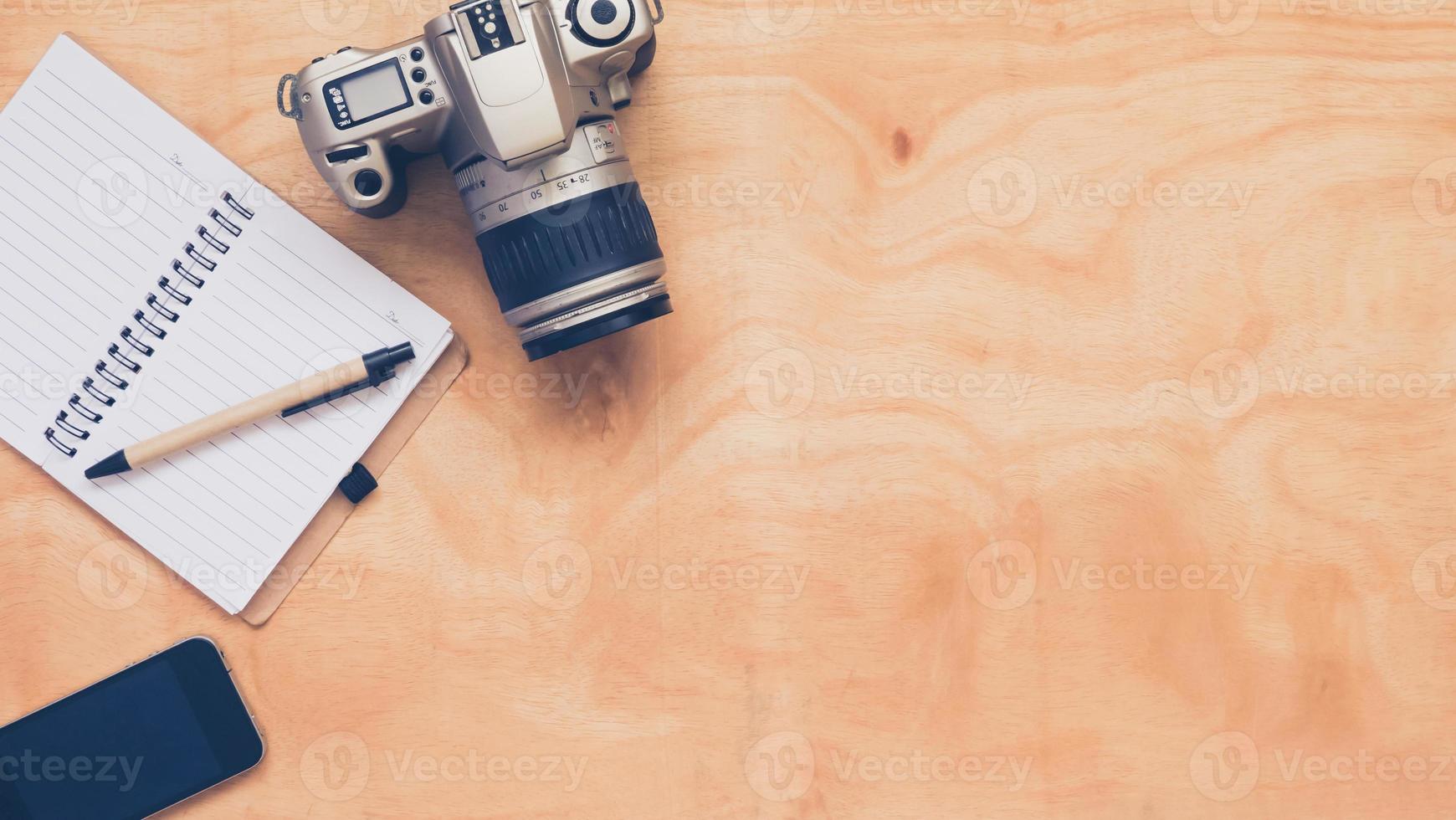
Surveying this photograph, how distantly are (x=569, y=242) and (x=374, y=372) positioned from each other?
0.19 meters

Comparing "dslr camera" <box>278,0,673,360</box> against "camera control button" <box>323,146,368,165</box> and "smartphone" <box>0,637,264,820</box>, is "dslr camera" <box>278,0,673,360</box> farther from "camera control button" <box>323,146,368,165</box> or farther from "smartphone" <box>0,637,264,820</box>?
"smartphone" <box>0,637,264,820</box>

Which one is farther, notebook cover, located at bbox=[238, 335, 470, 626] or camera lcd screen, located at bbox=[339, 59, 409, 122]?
notebook cover, located at bbox=[238, 335, 470, 626]

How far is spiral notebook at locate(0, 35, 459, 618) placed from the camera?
2.11ft

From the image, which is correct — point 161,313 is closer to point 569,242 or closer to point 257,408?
point 257,408

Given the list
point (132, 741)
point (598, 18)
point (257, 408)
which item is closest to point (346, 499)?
point (257, 408)

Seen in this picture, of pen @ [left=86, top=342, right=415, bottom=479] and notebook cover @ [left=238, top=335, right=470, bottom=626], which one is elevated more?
pen @ [left=86, top=342, right=415, bottom=479]

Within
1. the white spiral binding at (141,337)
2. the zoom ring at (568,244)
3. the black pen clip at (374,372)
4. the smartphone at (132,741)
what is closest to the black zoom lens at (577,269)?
the zoom ring at (568,244)

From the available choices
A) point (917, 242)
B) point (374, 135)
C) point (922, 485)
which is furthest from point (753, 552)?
point (374, 135)

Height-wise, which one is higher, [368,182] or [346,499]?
[368,182]

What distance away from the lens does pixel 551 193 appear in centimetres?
57

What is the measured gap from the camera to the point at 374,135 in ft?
1.85

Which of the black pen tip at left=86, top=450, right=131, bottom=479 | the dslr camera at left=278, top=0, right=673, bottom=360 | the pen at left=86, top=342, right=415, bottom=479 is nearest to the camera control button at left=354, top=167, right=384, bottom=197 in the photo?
the dslr camera at left=278, top=0, right=673, bottom=360

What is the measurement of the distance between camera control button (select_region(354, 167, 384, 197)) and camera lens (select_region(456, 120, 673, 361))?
5 centimetres

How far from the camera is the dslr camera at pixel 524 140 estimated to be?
21.3 inches
